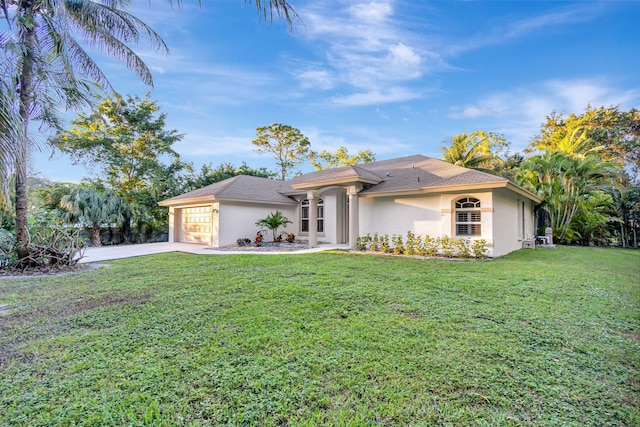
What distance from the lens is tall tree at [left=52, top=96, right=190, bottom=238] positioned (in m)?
19.9

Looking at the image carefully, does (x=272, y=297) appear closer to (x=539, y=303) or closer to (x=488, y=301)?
(x=488, y=301)

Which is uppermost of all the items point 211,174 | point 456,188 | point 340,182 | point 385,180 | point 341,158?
point 341,158

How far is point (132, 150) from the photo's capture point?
70.7 feet

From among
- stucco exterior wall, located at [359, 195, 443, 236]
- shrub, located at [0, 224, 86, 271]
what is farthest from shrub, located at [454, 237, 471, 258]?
shrub, located at [0, 224, 86, 271]

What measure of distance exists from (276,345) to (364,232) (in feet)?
34.4

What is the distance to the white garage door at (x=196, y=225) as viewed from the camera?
1616 cm

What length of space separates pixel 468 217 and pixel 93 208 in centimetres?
1930

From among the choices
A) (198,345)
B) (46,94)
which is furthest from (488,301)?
(46,94)

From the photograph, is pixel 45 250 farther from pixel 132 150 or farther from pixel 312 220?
pixel 132 150

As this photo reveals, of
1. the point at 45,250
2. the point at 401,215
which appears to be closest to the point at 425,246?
the point at 401,215

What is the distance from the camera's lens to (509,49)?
11977 mm

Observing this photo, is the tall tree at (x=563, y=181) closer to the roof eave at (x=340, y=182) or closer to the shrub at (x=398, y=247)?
the roof eave at (x=340, y=182)

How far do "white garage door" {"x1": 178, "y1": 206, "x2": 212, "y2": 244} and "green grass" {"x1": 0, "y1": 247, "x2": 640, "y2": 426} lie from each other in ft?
32.8

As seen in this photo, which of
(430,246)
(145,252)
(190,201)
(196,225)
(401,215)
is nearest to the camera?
(430,246)
